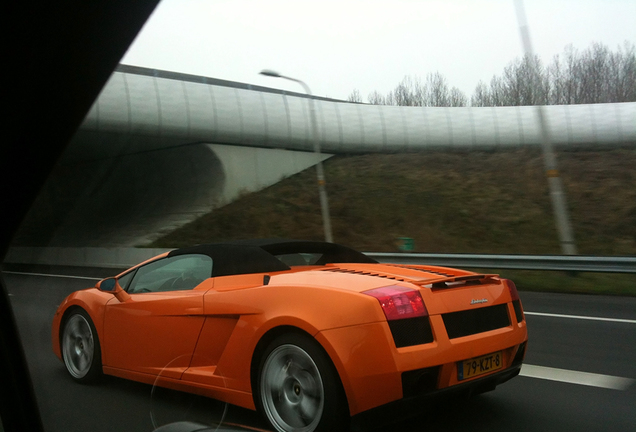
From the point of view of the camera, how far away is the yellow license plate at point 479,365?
343 centimetres

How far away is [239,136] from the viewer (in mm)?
24828

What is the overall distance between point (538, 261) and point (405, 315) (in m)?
8.62

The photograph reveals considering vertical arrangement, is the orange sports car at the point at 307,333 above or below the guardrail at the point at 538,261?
above

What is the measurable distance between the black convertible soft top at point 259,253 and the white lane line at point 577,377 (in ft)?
5.81

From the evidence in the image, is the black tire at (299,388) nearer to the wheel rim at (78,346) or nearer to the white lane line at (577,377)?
the wheel rim at (78,346)

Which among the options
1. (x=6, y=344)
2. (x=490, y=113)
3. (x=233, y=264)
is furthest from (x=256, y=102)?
(x=6, y=344)

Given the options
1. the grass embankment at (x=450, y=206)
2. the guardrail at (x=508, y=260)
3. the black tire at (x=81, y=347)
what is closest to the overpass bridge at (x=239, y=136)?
the guardrail at (x=508, y=260)

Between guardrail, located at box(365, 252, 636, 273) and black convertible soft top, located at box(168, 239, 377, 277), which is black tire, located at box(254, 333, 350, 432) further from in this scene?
guardrail, located at box(365, 252, 636, 273)

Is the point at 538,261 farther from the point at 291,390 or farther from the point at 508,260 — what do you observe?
the point at 291,390

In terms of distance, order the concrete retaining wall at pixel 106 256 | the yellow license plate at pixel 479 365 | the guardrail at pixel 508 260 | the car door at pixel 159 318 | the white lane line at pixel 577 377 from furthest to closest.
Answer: the concrete retaining wall at pixel 106 256 → the guardrail at pixel 508 260 → the white lane line at pixel 577 377 → the car door at pixel 159 318 → the yellow license plate at pixel 479 365

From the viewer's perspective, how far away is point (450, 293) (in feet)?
11.7

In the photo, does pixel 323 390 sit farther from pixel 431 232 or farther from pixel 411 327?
pixel 431 232

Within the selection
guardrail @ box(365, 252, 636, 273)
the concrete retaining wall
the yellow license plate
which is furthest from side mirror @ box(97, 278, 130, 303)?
guardrail @ box(365, 252, 636, 273)

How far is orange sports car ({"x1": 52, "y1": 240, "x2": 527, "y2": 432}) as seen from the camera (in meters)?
3.24
